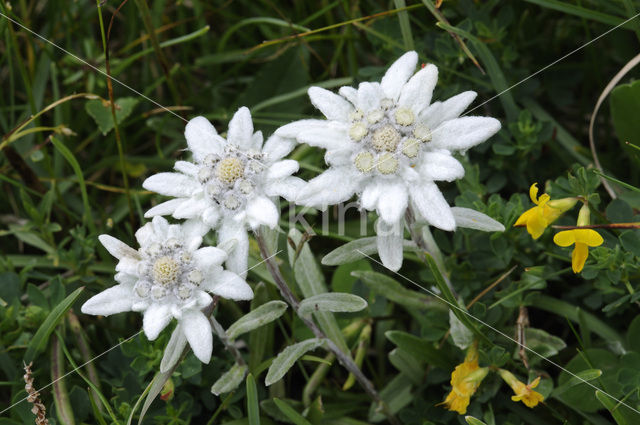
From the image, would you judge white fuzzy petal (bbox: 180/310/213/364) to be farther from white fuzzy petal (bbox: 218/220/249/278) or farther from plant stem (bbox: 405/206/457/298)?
plant stem (bbox: 405/206/457/298)

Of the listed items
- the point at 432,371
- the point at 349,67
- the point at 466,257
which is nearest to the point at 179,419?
the point at 432,371

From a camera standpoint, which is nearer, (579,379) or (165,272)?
(165,272)

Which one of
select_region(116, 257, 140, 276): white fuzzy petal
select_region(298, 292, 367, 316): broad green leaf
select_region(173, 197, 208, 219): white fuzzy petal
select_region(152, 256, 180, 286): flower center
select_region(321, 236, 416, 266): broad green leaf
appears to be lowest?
select_region(298, 292, 367, 316): broad green leaf

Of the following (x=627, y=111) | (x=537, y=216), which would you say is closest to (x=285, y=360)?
(x=537, y=216)

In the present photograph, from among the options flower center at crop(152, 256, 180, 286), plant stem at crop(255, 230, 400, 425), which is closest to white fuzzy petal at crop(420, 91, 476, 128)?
plant stem at crop(255, 230, 400, 425)

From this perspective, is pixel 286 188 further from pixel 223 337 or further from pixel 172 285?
pixel 223 337

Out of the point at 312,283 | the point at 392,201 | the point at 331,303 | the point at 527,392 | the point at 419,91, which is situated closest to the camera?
the point at 392,201
